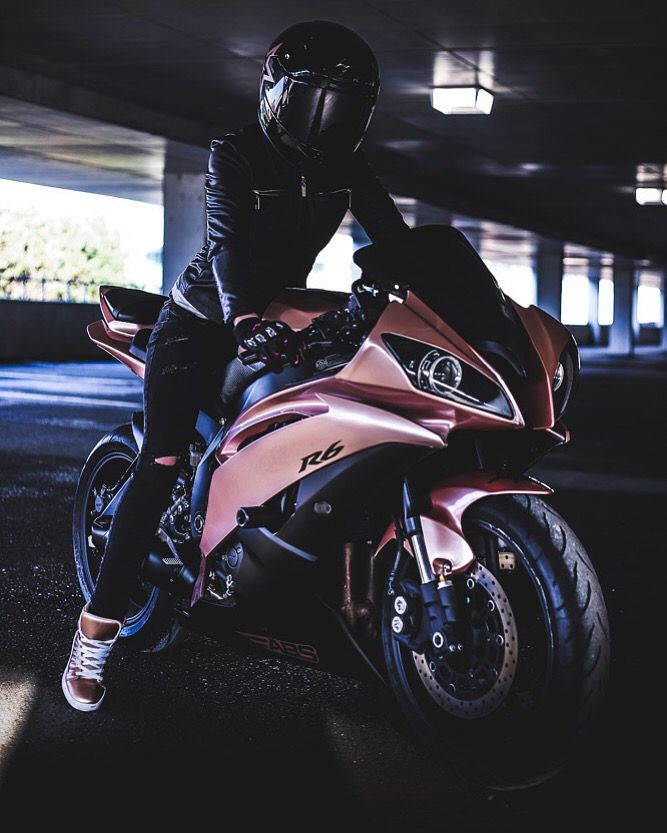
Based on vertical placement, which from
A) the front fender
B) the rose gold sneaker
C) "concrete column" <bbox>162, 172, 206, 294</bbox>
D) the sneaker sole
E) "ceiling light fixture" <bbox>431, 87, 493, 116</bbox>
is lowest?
the sneaker sole

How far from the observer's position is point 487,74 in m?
15.0

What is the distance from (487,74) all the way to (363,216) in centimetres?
1195

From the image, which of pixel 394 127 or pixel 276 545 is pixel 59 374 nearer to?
pixel 394 127

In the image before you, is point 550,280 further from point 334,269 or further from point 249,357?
point 249,357

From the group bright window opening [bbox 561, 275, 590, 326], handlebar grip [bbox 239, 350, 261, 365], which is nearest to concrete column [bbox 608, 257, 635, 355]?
bright window opening [bbox 561, 275, 590, 326]

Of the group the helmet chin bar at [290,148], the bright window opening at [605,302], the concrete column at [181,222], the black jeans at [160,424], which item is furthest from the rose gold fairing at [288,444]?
the bright window opening at [605,302]

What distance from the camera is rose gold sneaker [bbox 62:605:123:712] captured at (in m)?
3.66

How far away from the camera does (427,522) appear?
301cm

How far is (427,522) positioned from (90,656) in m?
1.30

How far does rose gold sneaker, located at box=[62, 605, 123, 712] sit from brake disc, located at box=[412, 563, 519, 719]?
3.74 feet

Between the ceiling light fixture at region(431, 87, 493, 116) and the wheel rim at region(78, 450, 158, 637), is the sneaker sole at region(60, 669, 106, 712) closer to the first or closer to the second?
the wheel rim at region(78, 450, 158, 637)

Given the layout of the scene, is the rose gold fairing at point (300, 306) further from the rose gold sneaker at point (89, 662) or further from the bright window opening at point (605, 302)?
the bright window opening at point (605, 302)

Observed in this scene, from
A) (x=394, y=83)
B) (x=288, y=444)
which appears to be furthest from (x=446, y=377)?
(x=394, y=83)

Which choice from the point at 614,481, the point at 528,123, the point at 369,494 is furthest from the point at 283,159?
the point at 528,123
